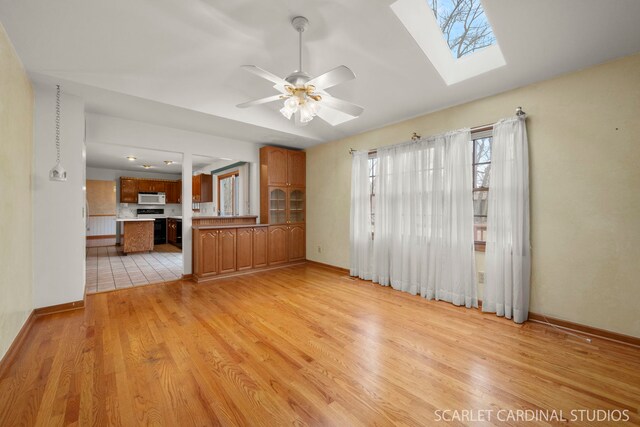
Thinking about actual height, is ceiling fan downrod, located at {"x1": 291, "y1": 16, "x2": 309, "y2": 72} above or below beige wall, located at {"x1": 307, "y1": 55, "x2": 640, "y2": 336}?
above

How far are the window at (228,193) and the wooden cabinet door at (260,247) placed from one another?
76.8 inches

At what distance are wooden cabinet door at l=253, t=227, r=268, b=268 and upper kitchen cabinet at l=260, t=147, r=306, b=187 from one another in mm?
985

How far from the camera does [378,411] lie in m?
1.56

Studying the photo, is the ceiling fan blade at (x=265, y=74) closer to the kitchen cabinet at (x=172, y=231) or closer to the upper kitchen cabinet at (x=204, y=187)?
the upper kitchen cabinet at (x=204, y=187)

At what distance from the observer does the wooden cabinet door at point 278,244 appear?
5.26m

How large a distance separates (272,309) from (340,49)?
122 inches

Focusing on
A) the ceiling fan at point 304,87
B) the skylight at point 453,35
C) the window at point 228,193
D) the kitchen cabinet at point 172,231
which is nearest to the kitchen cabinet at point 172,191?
the kitchen cabinet at point 172,231

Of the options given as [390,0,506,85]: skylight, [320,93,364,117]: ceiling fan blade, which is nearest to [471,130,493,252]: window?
[390,0,506,85]: skylight

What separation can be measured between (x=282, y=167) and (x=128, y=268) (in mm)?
3748

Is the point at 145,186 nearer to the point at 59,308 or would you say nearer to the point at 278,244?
the point at 278,244

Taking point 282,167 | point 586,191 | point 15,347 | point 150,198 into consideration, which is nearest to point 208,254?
point 282,167

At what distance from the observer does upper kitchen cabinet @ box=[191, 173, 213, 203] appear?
7.90m

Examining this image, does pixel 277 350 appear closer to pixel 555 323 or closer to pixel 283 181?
pixel 555 323

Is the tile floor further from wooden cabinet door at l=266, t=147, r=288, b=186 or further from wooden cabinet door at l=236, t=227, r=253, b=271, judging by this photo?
wooden cabinet door at l=266, t=147, r=288, b=186
